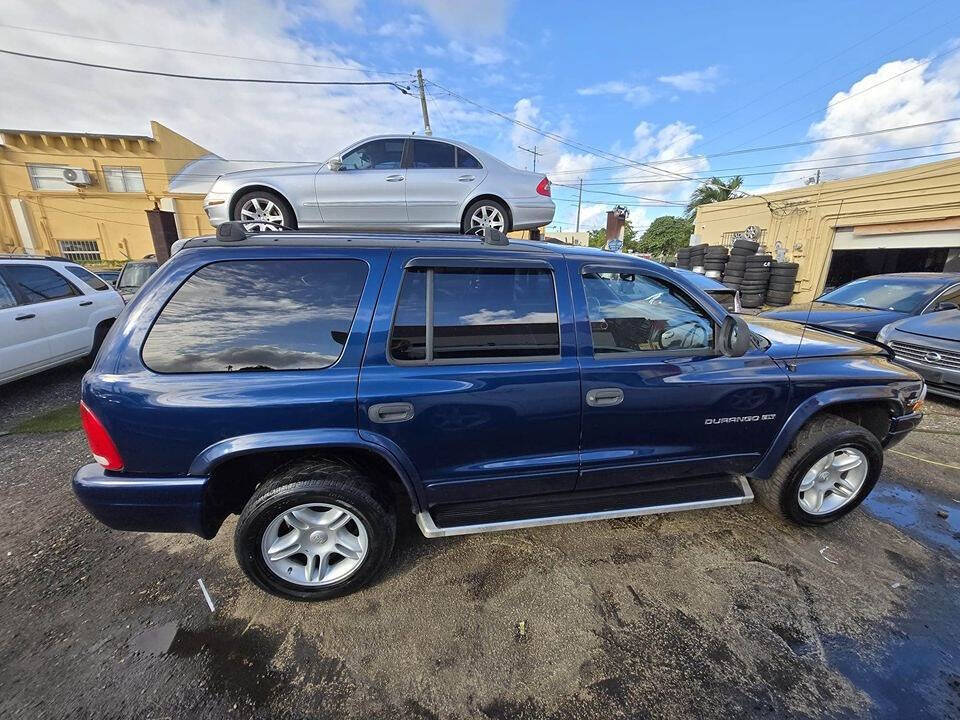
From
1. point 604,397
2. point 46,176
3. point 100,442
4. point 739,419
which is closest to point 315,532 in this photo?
point 100,442

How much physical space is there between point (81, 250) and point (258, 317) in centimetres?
3483

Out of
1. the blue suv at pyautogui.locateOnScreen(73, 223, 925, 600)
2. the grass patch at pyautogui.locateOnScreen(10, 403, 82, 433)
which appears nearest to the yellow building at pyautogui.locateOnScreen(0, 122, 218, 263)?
the grass patch at pyautogui.locateOnScreen(10, 403, 82, 433)

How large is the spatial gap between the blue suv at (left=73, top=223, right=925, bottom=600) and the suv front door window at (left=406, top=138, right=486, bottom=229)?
1.34 meters

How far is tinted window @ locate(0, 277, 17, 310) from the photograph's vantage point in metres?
4.45

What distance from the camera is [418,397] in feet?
6.46

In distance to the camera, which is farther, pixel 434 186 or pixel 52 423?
pixel 52 423

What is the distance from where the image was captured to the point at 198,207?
24.4m

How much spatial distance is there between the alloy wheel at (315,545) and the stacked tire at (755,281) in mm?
16347

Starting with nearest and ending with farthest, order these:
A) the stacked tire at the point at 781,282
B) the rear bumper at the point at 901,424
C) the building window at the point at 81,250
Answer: the rear bumper at the point at 901,424 → the stacked tire at the point at 781,282 → the building window at the point at 81,250

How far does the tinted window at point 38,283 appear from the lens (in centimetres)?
468

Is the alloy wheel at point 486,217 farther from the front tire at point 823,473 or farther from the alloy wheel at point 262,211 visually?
the front tire at point 823,473

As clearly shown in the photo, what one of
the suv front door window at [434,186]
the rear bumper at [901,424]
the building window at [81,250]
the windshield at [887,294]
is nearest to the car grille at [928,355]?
the windshield at [887,294]

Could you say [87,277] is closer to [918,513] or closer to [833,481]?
[833,481]

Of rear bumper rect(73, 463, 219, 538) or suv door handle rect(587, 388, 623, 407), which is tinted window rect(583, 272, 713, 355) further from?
rear bumper rect(73, 463, 219, 538)
